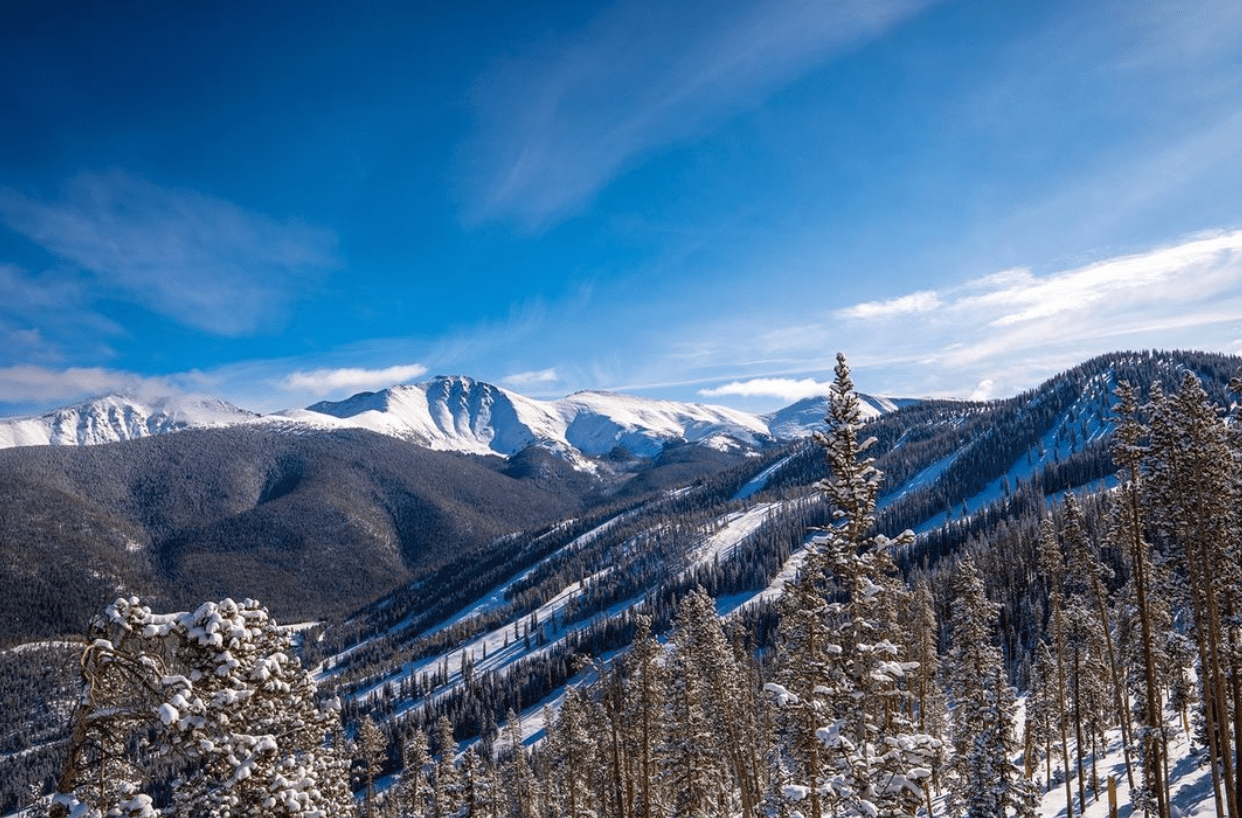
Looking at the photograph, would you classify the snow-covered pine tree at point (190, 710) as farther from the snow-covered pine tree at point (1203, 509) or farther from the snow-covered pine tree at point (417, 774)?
the snow-covered pine tree at point (417, 774)

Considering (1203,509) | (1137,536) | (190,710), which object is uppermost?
(190,710)

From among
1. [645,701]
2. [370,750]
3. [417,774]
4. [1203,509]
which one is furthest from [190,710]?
[417,774]

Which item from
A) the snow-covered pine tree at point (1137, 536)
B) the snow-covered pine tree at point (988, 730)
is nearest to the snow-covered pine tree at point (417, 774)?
the snow-covered pine tree at point (988, 730)

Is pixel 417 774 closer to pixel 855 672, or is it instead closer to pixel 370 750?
pixel 370 750

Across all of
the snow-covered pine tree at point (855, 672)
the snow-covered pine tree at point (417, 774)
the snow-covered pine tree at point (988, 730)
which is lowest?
the snow-covered pine tree at point (417, 774)

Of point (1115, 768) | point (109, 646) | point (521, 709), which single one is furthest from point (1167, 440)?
point (521, 709)

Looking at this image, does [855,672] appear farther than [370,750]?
No

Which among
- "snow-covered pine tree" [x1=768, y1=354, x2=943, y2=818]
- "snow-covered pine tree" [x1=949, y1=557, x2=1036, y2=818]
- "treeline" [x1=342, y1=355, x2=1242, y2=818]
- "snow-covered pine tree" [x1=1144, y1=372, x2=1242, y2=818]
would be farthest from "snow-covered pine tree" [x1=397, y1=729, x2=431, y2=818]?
"snow-covered pine tree" [x1=1144, y1=372, x2=1242, y2=818]
